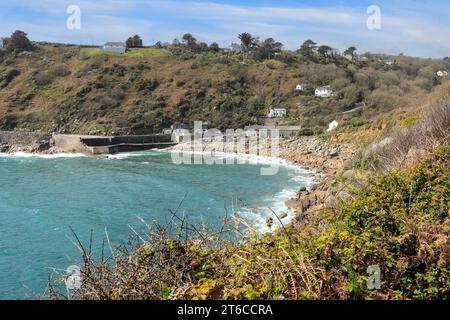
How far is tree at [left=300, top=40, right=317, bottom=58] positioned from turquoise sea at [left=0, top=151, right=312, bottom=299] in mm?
49346

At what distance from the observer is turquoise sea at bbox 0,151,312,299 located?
14.3 m

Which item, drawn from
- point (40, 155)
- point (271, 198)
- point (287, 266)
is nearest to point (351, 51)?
point (40, 155)

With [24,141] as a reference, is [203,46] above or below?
above

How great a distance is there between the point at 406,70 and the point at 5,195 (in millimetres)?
68110

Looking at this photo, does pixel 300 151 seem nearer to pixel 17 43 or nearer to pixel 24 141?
pixel 24 141

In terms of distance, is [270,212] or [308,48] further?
[308,48]

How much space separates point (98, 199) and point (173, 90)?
39.9 meters

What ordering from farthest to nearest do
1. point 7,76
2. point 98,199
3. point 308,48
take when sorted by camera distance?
1. point 308,48
2. point 7,76
3. point 98,199

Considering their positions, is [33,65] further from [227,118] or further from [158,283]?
A: [158,283]

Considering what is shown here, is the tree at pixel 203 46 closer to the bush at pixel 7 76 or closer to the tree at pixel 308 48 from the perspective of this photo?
the tree at pixel 308 48

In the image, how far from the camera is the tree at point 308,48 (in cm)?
8124

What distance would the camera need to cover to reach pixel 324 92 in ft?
200

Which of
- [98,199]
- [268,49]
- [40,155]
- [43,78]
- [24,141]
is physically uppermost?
[268,49]

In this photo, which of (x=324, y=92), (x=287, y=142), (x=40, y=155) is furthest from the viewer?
(x=324, y=92)
